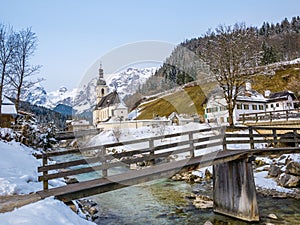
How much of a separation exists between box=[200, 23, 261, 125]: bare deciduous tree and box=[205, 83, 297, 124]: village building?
9.68 metres

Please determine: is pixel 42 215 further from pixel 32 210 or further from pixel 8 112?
pixel 8 112

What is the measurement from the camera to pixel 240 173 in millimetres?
10703

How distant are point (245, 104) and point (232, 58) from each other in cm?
1961

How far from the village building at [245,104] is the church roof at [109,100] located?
89.4 ft

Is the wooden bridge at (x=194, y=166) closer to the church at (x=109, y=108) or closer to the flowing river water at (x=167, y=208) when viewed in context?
the flowing river water at (x=167, y=208)

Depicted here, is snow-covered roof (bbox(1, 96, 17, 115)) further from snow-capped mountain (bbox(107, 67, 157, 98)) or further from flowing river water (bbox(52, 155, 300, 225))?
flowing river water (bbox(52, 155, 300, 225))

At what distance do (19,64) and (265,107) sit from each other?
41341mm

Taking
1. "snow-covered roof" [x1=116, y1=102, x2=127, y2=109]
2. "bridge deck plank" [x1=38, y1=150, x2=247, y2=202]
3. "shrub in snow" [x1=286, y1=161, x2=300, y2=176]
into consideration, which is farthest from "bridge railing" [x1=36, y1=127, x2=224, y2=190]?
"snow-covered roof" [x1=116, y1=102, x2=127, y2=109]

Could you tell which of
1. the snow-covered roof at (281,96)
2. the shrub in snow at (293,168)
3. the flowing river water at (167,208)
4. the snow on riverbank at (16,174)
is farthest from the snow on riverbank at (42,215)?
the snow-covered roof at (281,96)

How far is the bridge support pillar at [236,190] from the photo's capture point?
10.2m

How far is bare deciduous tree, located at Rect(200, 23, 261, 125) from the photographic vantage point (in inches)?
1025

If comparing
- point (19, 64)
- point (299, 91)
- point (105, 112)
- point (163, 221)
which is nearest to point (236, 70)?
point (163, 221)

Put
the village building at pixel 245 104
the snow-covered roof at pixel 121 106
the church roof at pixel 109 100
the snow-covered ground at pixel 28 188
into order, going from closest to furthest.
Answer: the snow-covered ground at pixel 28 188 → the village building at pixel 245 104 → the snow-covered roof at pixel 121 106 → the church roof at pixel 109 100

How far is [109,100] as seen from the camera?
7062cm
